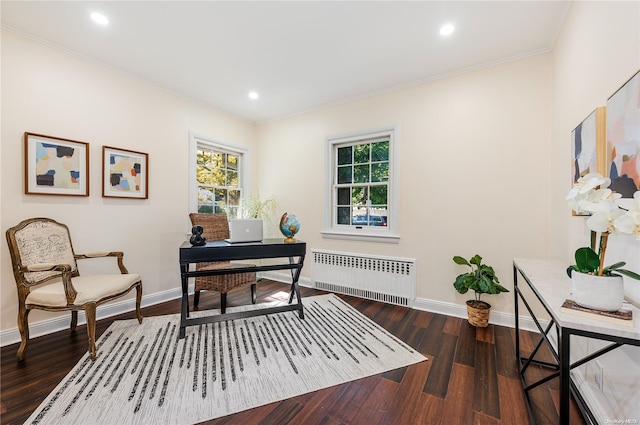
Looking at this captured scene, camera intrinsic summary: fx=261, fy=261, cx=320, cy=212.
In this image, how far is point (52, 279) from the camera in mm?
2416

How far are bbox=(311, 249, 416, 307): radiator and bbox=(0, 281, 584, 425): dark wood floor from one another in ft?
2.55

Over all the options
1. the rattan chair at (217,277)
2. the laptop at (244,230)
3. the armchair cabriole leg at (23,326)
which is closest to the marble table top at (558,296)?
the laptop at (244,230)

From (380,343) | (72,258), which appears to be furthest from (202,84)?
(380,343)

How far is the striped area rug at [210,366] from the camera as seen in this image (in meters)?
1.53

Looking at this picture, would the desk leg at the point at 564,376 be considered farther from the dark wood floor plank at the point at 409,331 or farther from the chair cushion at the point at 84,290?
the chair cushion at the point at 84,290

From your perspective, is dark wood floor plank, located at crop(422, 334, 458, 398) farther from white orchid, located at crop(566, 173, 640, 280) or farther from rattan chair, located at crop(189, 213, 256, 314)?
rattan chair, located at crop(189, 213, 256, 314)

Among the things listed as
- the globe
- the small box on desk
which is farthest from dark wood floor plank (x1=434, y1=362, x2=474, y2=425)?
the globe

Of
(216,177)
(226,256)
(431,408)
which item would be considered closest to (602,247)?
(431,408)

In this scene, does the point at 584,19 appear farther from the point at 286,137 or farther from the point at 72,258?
the point at 72,258

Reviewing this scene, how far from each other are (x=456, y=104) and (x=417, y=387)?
2858 millimetres

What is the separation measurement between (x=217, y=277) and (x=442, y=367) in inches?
90.3

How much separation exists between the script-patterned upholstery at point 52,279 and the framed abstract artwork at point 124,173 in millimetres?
603

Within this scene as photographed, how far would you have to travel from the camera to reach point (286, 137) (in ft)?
14.3

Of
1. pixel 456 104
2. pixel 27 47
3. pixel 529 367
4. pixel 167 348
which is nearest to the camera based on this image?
pixel 529 367
